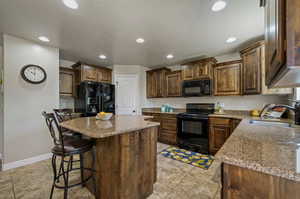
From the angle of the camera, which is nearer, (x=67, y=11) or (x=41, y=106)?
(x=67, y=11)

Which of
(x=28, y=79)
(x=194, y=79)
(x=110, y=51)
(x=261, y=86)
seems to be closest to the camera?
(x=261, y=86)

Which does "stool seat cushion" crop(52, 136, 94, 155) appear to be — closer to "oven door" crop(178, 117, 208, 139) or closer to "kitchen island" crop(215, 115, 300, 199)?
"kitchen island" crop(215, 115, 300, 199)

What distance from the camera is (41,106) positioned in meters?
2.75

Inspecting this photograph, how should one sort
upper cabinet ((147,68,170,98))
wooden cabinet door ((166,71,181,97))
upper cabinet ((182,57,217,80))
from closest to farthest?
upper cabinet ((182,57,217,80)) < wooden cabinet door ((166,71,181,97)) < upper cabinet ((147,68,170,98))

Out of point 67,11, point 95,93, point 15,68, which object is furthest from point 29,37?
point 95,93

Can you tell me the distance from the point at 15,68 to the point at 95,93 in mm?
1685

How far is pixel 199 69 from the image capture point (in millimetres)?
3369

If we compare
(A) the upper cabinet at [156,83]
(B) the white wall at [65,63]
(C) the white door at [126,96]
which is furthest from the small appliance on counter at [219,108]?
(B) the white wall at [65,63]

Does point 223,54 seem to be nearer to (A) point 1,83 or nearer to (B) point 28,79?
(B) point 28,79

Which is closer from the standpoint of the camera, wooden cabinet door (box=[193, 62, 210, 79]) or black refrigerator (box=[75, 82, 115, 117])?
wooden cabinet door (box=[193, 62, 210, 79])

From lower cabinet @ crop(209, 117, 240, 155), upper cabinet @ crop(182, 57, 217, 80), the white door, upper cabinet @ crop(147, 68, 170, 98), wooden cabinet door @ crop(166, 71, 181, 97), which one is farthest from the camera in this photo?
the white door

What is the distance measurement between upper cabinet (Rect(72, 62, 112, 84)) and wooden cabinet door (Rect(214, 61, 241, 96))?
11.0 ft

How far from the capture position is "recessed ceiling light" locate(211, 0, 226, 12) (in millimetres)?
1557

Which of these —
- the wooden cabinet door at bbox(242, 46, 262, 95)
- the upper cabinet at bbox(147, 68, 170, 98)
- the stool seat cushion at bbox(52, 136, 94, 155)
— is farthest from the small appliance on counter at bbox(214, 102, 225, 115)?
the stool seat cushion at bbox(52, 136, 94, 155)
